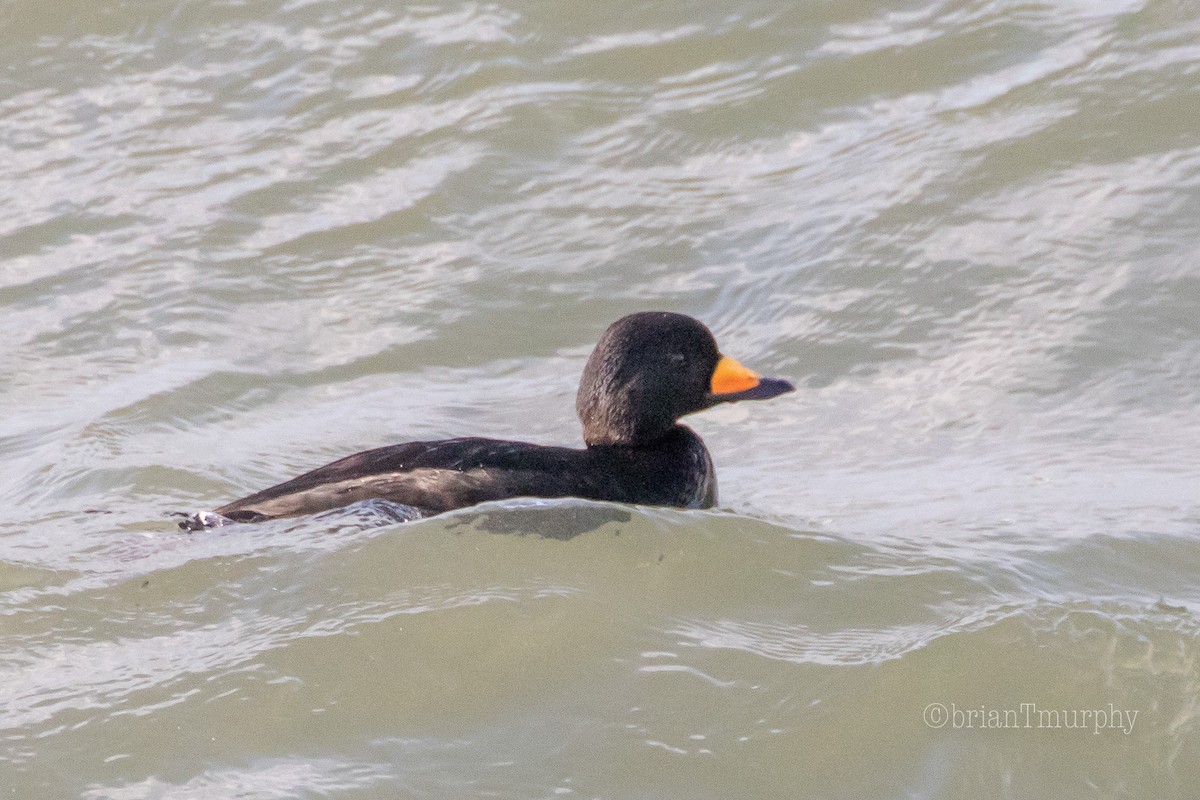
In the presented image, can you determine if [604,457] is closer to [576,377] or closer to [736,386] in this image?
[736,386]

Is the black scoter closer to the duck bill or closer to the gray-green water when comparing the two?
the duck bill

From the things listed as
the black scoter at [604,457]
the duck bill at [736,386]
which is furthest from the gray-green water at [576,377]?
the duck bill at [736,386]

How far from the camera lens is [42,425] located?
22.4 ft

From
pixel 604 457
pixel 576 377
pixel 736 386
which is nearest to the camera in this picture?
pixel 604 457

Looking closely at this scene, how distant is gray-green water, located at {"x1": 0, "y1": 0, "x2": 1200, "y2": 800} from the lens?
378 cm

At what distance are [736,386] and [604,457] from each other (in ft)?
1.99

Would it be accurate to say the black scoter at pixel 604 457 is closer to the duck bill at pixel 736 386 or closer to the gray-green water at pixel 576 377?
the duck bill at pixel 736 386

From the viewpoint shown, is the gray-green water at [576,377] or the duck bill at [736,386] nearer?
the gray-green water at [576,377]

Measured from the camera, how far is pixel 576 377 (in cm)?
733

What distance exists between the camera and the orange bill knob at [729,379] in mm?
5965

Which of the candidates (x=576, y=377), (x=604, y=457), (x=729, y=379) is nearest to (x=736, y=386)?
(x=729, y=379)

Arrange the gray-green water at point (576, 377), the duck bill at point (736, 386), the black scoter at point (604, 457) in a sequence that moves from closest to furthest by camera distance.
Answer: the gray-green water at point (576, 377) → the black scoter at point (604, 457) → the duck bill at point (736, 386)

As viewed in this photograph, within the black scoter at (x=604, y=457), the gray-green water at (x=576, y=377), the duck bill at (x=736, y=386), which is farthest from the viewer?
the duck bill at (x=736, y=386)

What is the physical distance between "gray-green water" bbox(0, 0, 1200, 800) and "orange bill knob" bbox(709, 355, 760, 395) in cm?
43
